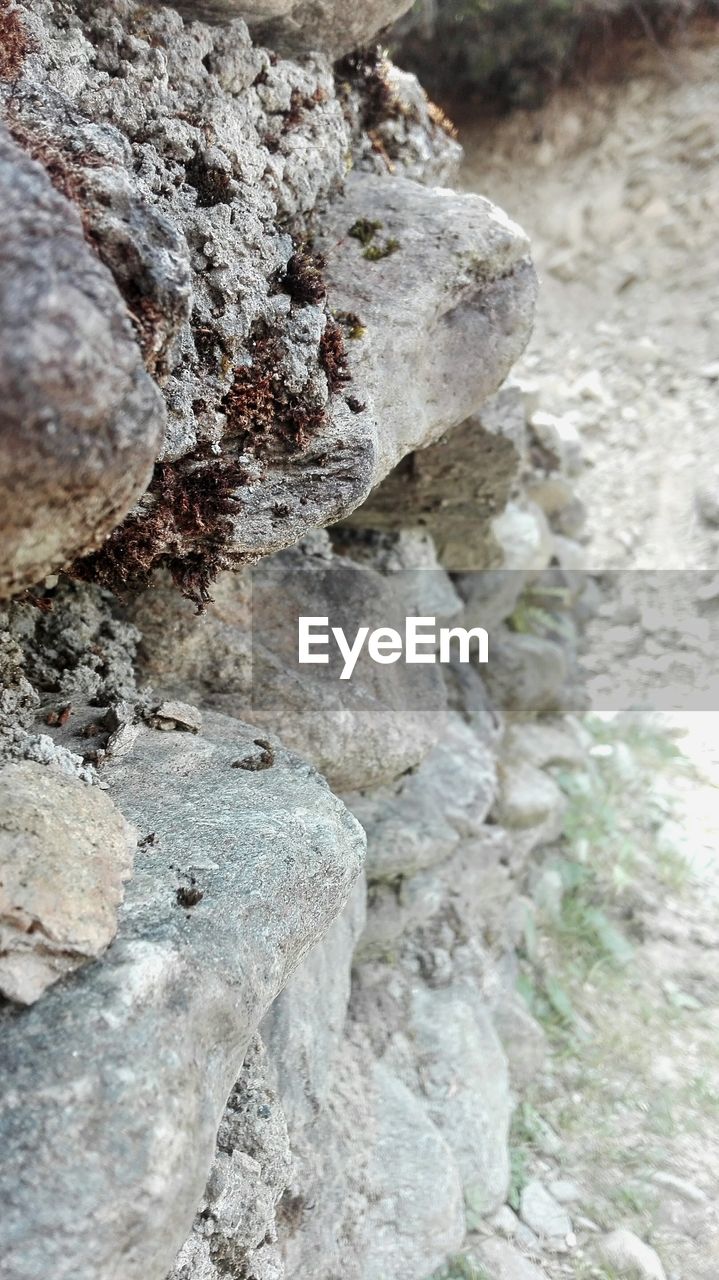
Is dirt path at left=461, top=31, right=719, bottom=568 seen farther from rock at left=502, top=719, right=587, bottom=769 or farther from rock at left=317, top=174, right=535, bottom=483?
rock at left=317, top=174, right=535, bottom=483

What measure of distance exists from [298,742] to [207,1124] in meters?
1.72

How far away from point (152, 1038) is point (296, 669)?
1905 millimetres

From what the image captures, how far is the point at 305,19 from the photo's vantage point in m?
3.12

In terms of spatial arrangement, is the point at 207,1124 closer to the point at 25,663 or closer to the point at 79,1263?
the point at 79,1263

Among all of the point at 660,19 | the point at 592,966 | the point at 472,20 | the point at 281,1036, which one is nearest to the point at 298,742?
the point at 281,1036

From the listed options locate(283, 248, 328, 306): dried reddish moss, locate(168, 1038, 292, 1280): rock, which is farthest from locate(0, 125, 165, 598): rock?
locate(168, 1038, 292, 1280): rock

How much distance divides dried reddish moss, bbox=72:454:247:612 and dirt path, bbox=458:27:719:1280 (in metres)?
3.50

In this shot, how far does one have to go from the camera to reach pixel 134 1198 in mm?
1714

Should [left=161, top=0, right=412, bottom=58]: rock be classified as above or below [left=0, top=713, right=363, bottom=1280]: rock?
above

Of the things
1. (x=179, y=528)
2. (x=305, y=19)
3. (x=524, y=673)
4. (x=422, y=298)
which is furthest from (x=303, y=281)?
(x=524, y=673)

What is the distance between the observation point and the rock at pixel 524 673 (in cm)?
670

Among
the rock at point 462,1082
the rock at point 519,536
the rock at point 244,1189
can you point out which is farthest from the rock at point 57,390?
the rock at point 519,536

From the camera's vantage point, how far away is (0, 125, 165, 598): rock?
1.43m

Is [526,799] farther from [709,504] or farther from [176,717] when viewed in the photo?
[709,504]
